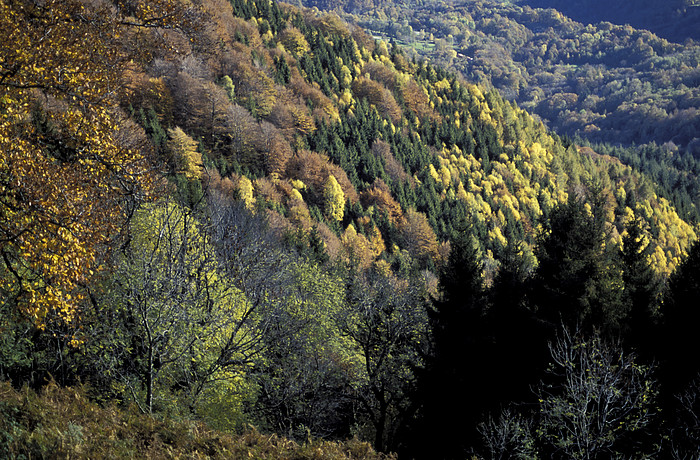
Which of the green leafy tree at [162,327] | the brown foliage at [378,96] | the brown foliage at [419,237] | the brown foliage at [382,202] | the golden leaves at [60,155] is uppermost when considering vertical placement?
the brown foliage at [378,96]

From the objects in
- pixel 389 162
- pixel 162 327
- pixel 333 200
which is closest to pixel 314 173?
pixel 333 200

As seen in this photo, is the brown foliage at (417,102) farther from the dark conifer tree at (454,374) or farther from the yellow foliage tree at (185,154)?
the dark conifer tree at (454,374)

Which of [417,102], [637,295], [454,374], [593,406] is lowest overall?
[454,374]

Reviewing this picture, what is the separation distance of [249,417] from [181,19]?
1610cm

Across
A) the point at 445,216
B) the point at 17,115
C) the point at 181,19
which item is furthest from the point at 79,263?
the point at 445,216

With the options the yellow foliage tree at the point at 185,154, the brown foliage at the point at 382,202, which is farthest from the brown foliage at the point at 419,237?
the yellow foliage tree at the point at 185,154

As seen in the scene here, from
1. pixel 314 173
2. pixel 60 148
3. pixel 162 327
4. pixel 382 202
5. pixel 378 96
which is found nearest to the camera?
pixel 60 148

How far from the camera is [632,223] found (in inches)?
1144

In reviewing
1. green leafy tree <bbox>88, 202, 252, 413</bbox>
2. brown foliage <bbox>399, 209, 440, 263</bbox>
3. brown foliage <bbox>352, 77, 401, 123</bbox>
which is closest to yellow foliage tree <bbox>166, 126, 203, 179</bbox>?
brown foliage <bbox>399, 209, 440, 263</bbox>

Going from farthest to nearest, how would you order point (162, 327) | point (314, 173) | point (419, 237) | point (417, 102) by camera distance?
point (417, 102)
point (419, 237)
point (314, 173)
point (162, 327)

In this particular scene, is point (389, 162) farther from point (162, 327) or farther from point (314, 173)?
point (162, 327)

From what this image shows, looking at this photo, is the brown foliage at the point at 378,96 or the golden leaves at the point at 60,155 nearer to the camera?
the golden leaves at the point at 60,155

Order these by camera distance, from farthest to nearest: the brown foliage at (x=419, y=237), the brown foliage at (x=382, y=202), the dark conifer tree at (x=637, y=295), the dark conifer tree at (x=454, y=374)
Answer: the brown foliage at (x=382, y=202)
the brown foliage at (x=419, y=237)
the dark conifer tree at (x=637, y=295)
the dark conifer tree at (x=454, y=374)

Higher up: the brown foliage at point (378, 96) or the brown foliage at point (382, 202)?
the brown foliage at point (378, 96)
